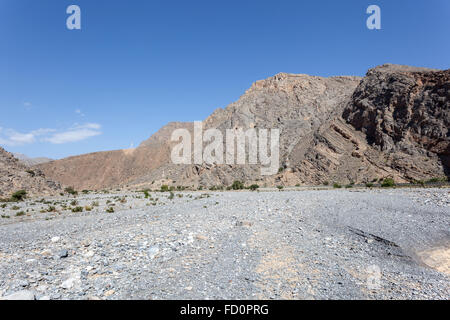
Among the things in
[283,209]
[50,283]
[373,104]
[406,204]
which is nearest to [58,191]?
[283,209]

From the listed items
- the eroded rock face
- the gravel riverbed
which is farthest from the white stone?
the eroded rock face

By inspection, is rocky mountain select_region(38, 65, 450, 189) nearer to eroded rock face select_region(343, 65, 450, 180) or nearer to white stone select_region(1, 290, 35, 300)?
eroded rock face select_region(343, 65, 450, 180)

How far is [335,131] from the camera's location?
42719 mm

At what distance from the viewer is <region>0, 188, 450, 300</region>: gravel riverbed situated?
457 centimetres

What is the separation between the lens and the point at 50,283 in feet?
15.6

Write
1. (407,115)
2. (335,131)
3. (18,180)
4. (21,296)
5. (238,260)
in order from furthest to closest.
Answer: (335,131) → (407,115) → (18,180) → (238,260) → (21,296)

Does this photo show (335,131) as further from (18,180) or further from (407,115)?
(18,180)

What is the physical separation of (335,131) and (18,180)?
44928mm

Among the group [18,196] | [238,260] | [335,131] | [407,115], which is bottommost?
[238,260]

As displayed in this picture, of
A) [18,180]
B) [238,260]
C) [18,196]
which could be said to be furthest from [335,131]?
[18,180]

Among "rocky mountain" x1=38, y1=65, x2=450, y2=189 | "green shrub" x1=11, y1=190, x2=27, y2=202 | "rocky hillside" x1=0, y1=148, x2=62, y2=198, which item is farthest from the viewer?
"rocky mountain" x1=38, y1=65, x2=450, y2=189

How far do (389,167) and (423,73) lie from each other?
16.0 meters

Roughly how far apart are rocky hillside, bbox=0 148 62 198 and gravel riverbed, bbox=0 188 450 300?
23969mm

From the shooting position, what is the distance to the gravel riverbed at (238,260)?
4.57m
